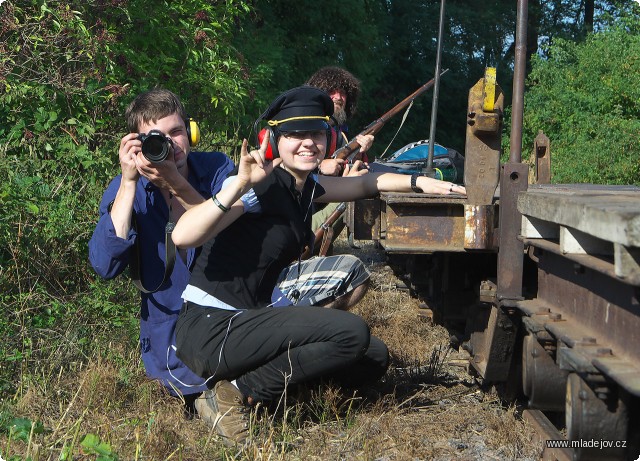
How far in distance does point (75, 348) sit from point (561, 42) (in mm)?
18282

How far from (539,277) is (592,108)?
46.5ft

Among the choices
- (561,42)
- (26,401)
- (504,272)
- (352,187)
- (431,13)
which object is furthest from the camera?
(431,13)

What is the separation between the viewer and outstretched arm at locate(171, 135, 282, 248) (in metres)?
3.97

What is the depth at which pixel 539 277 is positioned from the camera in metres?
3.97

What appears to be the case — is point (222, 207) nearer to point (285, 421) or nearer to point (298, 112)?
point (298, 112)

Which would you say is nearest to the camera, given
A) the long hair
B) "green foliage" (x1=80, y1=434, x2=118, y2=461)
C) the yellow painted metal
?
"green foliage" (x1=80, y1=434, x2=118, y2=461)

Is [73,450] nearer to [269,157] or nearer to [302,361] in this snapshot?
[302,361]

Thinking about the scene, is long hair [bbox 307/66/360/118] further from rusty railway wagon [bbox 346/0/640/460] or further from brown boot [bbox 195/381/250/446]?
brown boot [bbox 195/381/250/446]

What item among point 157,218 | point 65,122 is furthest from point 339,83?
point 157,218

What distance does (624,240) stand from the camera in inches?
100

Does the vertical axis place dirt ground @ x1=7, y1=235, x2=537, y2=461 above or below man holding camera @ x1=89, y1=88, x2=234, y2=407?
below

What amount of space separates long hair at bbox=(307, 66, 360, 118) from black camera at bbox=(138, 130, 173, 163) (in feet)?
10.5

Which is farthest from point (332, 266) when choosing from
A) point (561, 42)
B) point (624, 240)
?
point (561, 42)

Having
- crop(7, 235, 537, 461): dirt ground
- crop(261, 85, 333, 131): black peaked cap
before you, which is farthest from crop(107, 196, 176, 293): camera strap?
crop(261, 85, 333, 131): black peaked cap
